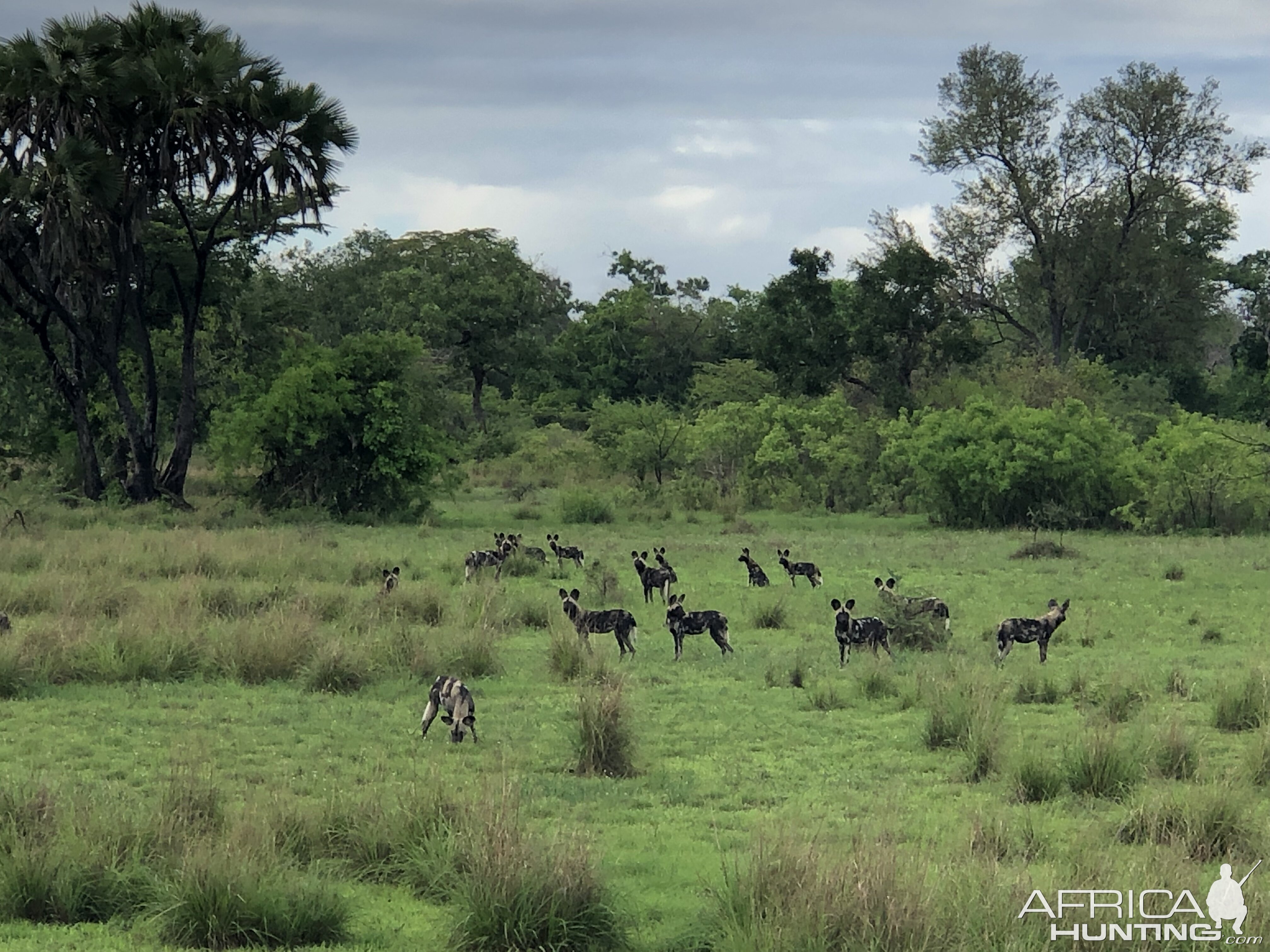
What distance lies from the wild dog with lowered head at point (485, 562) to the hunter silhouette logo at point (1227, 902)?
14881mm

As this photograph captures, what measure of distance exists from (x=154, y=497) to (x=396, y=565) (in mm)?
13118

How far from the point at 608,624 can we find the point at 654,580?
5.33 meters

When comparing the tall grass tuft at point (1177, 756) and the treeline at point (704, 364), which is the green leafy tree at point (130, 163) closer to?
the treeline at point (704, 364)

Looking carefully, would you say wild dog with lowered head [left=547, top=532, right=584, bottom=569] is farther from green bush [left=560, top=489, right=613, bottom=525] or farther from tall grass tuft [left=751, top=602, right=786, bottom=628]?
green bush [left=560, top=489, right=613, bottom=525]

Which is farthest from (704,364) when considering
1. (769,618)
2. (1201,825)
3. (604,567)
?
(1201,825)

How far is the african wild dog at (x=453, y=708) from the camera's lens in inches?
432

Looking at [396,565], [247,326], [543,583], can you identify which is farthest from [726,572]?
[247,326]

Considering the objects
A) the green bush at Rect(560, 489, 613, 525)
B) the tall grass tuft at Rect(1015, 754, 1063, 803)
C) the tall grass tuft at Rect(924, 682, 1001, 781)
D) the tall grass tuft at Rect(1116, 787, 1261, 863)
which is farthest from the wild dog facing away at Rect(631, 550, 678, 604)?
the green bush at Rect(560, 489, 613, 525)

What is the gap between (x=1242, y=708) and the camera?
1187cm

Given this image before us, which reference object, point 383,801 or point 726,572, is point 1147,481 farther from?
point 383,801

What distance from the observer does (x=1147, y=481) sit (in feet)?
109

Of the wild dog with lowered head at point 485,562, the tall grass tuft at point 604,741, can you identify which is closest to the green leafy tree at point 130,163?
the wild dog with lowered head at point 485,562

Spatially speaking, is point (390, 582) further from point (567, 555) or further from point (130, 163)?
point (130, 163)

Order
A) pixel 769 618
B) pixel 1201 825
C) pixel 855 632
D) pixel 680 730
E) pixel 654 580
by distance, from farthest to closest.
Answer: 1. pixel 654 580
2. pixel 769 618
3. pixel 855 632
4. pixel 680 730
5. pixel 1201 825
